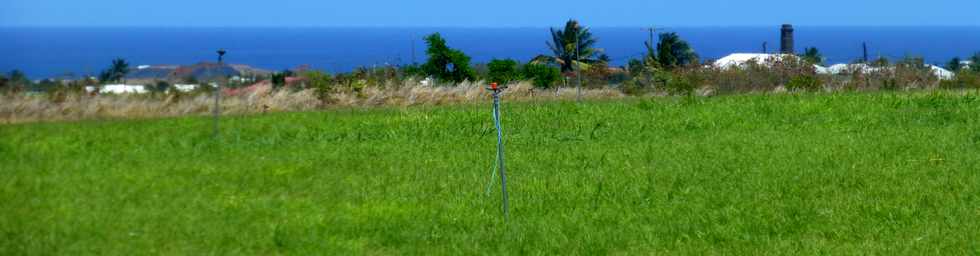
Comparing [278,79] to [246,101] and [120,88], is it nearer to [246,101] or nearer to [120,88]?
[246,101]

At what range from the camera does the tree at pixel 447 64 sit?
24.4 meters

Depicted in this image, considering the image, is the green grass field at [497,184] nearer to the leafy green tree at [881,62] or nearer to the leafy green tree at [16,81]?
the leafy green tree at [16,81]

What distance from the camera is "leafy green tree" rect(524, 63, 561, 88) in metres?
24.9

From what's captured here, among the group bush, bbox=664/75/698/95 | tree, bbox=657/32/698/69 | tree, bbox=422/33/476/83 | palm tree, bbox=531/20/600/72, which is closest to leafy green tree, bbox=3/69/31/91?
tree, bbox=422/33/476/83

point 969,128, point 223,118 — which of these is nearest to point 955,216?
point 969,128

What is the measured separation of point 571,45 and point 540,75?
28.2 metres

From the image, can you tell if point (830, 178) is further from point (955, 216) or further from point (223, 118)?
point (223, 118)

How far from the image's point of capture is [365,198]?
32.4 ft

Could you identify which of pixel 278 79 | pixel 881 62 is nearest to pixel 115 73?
pixel 278 79

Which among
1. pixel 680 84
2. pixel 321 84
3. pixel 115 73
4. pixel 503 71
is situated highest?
pixel 115 73

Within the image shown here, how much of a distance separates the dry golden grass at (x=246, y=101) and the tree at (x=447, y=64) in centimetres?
325

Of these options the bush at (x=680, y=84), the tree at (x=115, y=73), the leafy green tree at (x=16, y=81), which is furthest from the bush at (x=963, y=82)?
the leafy green tree at (x=16, y=81)

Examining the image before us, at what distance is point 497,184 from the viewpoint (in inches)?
418

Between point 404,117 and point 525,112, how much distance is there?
5.28ft
